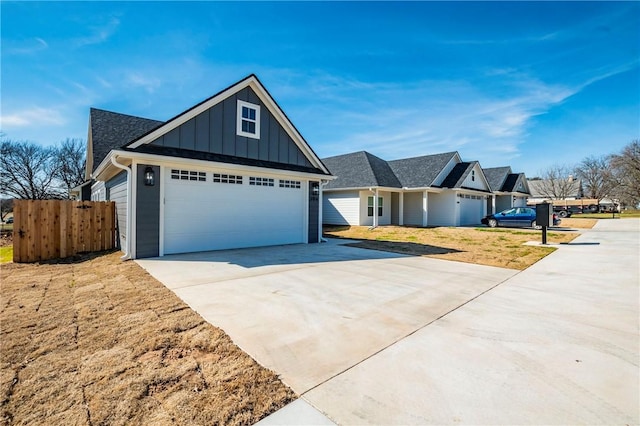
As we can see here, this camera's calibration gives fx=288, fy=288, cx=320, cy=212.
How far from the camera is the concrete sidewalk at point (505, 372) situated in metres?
2.16

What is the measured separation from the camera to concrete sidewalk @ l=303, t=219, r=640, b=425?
7.10 ft

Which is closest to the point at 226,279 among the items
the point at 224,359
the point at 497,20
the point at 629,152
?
the point at 224,359

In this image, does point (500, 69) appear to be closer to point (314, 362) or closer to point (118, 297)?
point (314, 362)

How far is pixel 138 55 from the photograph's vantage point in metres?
9.27

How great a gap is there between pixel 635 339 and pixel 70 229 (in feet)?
41.6

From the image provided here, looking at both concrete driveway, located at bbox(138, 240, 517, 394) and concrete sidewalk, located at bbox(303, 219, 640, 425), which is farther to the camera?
concrete driveway, located at bbox(138, 240, 517, 394)

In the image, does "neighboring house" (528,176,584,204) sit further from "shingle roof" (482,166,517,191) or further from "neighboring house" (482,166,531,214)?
"shingle roof" (482,166,517,191)

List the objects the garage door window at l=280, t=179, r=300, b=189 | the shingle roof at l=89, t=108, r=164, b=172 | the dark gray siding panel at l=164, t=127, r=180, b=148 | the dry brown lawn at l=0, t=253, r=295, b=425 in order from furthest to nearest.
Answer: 1. the shingle roof at l=89, t=108, r=164, b=172
2. the garage door window at l=280, t=179, r=300, b=189
3. the dark gray siding panel at l=164, t=127, r=180, b=148
4. the dry brown lawn at l=0, t=253, r=295, b=425

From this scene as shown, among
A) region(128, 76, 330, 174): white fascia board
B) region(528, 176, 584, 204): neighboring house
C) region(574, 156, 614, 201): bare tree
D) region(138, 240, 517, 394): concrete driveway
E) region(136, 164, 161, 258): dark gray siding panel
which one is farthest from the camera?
region(528, 176, 584, 204): neighboring house

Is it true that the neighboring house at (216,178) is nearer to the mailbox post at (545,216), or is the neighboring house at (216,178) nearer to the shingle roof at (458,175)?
the mailbox post at (545,216)

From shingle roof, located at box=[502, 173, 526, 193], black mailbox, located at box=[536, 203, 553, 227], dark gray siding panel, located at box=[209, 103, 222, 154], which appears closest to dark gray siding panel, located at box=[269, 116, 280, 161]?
dark gray siding panel, located at box=[209, 103, 222, 154]

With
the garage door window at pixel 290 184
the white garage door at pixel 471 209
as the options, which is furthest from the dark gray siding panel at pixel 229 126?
the white garage door at pixel 471 209

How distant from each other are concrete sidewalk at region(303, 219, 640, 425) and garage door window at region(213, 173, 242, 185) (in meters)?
8.16

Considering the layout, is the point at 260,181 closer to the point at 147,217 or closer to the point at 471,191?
the point at 147,217
